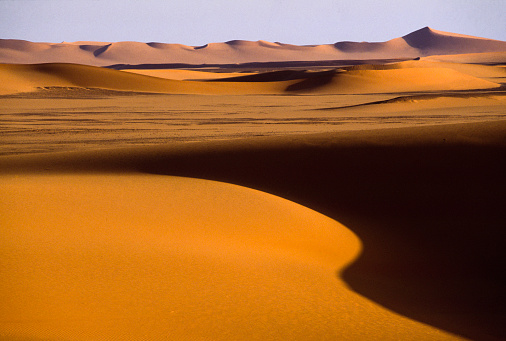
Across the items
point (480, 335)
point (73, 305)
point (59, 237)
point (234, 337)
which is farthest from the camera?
point (59, 237)

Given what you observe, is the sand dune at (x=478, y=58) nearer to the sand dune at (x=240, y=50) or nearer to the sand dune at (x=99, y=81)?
the sand dune at (x=99, y=81)

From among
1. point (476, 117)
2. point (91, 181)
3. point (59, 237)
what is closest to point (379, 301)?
point (59, 237)

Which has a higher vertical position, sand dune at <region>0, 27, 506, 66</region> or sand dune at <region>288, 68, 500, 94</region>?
sand dune at <region>0, 27, 506, 66</region>

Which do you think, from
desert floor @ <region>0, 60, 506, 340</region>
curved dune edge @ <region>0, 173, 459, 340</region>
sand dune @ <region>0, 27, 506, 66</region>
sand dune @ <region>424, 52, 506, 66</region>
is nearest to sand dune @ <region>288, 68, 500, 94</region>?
desert floor @ <region>0, 60, 506, 340</region>

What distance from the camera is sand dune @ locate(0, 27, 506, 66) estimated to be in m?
151

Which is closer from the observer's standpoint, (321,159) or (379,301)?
(379,301)

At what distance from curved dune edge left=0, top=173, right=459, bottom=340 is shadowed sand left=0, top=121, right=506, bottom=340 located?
3 cm

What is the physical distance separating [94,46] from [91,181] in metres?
163

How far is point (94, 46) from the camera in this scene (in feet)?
543

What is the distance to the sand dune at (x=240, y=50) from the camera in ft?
494

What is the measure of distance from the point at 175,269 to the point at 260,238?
1.79 metres

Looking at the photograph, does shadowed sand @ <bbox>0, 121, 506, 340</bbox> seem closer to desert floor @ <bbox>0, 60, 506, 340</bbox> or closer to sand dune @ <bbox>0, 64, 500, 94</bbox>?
desert floor @ <bbox>0, 60, 506, 340</bbox>

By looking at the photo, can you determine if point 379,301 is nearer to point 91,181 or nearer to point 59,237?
point 59,237

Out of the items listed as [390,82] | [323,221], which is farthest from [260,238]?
[390,82]
